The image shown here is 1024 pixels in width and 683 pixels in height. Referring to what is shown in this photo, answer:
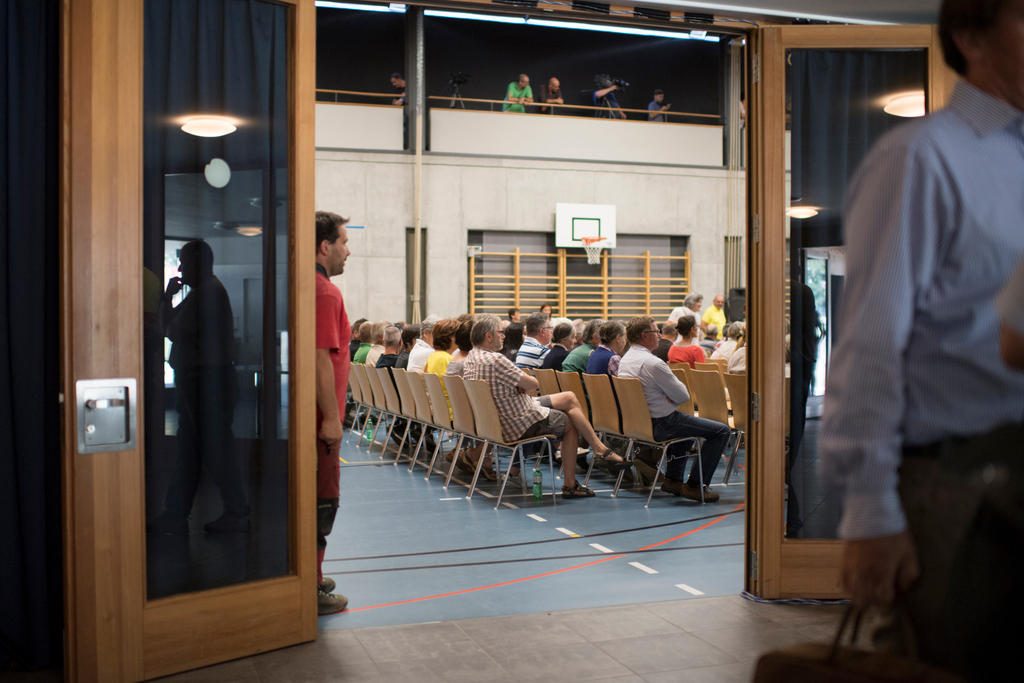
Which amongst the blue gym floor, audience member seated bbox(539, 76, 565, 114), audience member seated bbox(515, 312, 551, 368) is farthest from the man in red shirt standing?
audience member seated bbox(539, 76, 565, 114)

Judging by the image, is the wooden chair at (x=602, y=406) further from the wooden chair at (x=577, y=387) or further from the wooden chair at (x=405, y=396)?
the wooden chair at (x=405, y=396)

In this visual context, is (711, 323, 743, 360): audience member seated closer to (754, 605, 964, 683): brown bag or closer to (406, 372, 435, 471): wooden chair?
(406, 372, 435, 471): wooden chair

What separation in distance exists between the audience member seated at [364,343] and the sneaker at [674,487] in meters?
4.90

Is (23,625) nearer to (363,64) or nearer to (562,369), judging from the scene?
(562,369)

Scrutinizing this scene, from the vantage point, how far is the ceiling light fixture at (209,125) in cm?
306

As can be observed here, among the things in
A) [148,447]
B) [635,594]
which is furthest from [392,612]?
[148,447]

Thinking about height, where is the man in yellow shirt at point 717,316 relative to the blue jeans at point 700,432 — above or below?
above

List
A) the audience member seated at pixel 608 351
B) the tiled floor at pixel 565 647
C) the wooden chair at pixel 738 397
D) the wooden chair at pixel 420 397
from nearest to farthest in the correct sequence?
the tiled floor at pixel 565 647 → the wooden chair at pixel 738 397 → the audience member seated at pixel 608 351 → the wooden chair at pixel 420 397

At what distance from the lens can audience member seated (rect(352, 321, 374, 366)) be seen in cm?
1044

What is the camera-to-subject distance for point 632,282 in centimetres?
1620

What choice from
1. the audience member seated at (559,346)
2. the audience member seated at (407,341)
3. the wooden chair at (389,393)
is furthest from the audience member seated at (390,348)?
the audience member seated at (559,346)

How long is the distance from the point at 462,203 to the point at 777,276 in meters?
11.6

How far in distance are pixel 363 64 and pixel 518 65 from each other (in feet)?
9.41

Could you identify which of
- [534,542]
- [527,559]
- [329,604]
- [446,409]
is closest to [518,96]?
[446,409]
